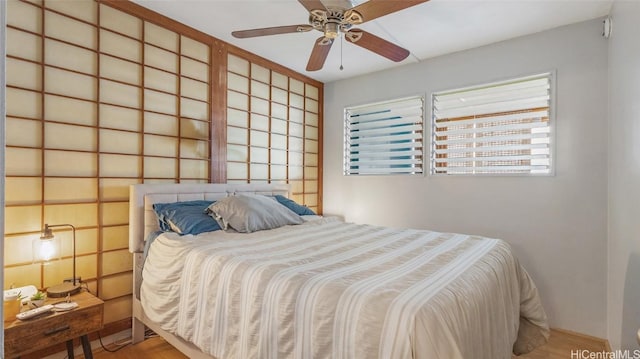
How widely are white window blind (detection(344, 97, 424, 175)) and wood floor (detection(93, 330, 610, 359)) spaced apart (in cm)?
182

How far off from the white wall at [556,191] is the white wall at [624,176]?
124mm

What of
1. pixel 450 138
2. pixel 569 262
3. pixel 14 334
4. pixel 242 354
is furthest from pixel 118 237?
pixel 569 262

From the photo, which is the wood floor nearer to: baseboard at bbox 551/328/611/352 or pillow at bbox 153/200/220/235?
baseboard at bbox 551/328/611/352

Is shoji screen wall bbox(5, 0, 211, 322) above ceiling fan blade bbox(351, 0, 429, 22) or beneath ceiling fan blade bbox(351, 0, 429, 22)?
beneath

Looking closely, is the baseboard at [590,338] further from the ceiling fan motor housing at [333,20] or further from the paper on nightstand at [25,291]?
the paper on nightstand at [25,291]

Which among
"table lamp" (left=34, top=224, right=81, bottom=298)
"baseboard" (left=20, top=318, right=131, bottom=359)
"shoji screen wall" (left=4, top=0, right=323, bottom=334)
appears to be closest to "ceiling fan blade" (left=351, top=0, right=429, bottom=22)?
"shoji screen wall" (left=4, top=0, right=323, bottom=334)

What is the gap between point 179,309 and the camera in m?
1.77

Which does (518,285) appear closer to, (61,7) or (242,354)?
(242,354)

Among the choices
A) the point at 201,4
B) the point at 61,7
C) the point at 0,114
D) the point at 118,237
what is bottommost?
the point at 118,237

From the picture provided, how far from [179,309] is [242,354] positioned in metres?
0.58

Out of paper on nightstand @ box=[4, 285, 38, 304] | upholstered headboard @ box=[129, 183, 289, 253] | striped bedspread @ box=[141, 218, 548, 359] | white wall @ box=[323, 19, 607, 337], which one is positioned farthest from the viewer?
white wall @ box=[323, 19, 607, 337]

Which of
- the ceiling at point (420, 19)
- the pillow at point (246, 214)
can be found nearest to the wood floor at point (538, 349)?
the pillow at point (246, 214)

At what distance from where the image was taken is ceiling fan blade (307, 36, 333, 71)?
6.79 feet

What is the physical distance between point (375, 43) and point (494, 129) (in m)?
1.59
